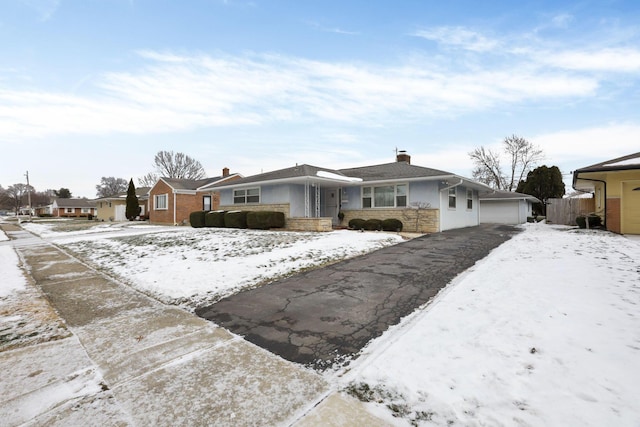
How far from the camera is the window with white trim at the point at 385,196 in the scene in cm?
1531

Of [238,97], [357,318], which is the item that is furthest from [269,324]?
[238,97]

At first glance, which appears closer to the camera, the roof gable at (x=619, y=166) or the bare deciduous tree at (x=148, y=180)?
the roof gable at (x=619, y=166)

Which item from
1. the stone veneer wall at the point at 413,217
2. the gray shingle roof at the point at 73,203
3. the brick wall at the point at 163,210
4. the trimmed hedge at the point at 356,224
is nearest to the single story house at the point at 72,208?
the gray shingle roof at the point at 73,203

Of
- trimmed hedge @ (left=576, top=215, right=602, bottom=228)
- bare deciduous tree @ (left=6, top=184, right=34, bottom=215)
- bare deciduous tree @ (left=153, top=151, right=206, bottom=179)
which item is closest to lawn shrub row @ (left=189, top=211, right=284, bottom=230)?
trimmed hedge @ (left=576, top=215, right=602, bottom=228)

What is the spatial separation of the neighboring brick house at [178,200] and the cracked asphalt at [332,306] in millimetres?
21158

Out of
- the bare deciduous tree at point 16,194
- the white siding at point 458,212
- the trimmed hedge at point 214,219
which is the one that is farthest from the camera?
the bare deciduous tree at point 16,194

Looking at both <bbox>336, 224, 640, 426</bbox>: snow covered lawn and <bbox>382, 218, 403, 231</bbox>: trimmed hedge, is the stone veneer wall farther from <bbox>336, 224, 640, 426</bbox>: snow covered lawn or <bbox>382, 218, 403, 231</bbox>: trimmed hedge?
<bbox>336, 224, 640, 426</bbox>: snow covered lawn

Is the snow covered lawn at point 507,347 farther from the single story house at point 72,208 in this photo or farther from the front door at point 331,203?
the single story house at point 72,208

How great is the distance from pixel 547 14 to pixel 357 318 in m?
12.1

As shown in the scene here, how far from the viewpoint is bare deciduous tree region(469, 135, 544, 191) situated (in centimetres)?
3781

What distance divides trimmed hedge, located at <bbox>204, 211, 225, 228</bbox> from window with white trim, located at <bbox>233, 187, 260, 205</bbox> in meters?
1.59

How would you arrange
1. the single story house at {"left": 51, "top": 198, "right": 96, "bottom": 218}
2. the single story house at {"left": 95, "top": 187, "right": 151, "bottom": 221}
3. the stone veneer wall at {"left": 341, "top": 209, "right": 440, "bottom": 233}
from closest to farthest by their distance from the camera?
the stone veneer wall at {"left": 341, "top": 209, "right": 440, "bottom": 233}
the single story house at {"left": 95, "top": 187, "right": 151, "bottom": 221}
the single story house at {"left": 51, "top": 198, "right": 96, "bottom": 218}

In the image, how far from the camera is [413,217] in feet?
48.1

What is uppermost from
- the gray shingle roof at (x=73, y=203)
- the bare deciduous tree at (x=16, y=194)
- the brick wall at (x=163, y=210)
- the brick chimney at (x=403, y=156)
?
the bare deciduous tree at (x=16, y=194)
